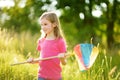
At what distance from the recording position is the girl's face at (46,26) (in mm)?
6012

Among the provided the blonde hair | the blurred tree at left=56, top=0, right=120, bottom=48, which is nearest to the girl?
the blonde hair

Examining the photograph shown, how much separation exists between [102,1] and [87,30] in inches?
55.1

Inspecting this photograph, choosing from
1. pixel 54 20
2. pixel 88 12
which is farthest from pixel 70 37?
pixel 54 20

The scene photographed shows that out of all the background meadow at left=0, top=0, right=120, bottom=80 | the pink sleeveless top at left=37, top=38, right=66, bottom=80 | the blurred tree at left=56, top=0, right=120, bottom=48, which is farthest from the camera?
the blurred tree at left=56, top=0, right=120, bottom=48

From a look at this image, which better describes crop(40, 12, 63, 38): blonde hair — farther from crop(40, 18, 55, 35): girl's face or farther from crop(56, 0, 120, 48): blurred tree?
crop(56, 0, 120, 48): blurred tree

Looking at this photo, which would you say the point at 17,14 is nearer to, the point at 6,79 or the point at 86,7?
the point at 86,7

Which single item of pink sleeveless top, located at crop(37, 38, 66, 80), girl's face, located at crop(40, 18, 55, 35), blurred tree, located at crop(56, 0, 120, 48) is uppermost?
blurred tree, located at crop(56, 0, 120, 48)

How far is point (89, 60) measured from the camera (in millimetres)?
5777

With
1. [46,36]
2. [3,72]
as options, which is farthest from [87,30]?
[46,36]

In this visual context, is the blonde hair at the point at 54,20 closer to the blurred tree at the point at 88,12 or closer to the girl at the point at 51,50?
the girl at the point at 51,50

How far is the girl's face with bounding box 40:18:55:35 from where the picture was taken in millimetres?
6012

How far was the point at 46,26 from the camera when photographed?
602 cm

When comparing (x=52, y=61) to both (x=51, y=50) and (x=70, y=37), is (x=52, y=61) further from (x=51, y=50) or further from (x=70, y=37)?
(x=70, y=37)

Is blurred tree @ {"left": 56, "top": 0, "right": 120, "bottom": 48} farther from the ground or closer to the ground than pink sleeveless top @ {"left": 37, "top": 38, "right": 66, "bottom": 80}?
farther from the ground
